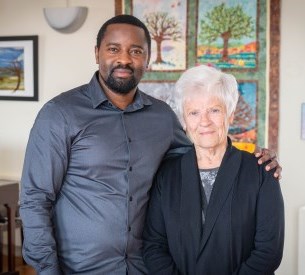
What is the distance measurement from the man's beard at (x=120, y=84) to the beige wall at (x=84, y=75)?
1.87 metres

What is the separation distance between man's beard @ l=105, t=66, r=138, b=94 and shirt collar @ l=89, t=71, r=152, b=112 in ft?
0.14

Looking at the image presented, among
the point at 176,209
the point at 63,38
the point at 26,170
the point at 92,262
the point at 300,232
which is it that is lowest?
the point at 300,232

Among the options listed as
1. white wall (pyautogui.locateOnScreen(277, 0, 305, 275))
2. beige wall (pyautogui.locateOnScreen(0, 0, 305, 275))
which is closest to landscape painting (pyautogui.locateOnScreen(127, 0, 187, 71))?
beige wall (pyautogui.locateOnScreen(0, 0, 305, 275))

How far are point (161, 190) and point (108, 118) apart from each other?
33cm

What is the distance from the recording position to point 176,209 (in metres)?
1.84

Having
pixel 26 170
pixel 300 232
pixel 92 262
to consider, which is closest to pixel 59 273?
pixel 92 262

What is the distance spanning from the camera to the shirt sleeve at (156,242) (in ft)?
6.08

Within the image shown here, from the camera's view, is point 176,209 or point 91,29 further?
point 91,29

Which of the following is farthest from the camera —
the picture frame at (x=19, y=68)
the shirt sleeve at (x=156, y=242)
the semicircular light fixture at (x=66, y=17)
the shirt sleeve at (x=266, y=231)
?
the picture frame at (x=19, y=68)

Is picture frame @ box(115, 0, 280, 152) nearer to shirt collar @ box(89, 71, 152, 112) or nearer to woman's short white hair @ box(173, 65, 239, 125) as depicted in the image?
shirt collar @ box(89, 71, 152, 112)

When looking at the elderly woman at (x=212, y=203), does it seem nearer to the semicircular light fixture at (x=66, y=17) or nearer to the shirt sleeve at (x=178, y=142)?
the shirt sleeve at (x=178, y=142)

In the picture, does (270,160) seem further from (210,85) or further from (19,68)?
(19,68)

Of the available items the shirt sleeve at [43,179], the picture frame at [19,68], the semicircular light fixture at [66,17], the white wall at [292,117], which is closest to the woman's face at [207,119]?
the shirt sleeve at [43,179]

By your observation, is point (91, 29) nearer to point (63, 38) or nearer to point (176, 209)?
point (63, 38)
